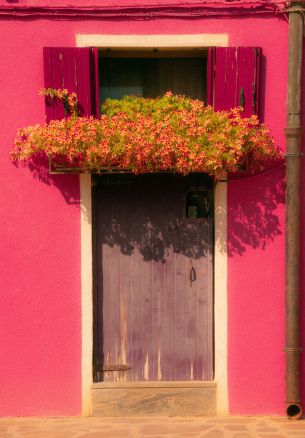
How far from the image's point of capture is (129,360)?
24.9 ft

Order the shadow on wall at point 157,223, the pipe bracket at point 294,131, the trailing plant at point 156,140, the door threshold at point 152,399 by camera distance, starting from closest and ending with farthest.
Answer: the trailing plant at point 156,140 → the pipe bracket at point 294,131 → the door threshold at point 152,399 → the shadow on wall at point 157,223

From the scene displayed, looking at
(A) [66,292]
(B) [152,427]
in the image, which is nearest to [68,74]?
(A) [66,292]

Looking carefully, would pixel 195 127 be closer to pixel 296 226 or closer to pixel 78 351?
pixel 296 226

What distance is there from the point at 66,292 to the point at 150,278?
→ 0.89m

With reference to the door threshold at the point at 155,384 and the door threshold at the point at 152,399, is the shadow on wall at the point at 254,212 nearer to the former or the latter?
the door threshold at the point at 155,384

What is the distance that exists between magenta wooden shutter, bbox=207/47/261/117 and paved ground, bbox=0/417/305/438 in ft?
10.3

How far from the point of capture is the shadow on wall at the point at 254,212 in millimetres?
7465

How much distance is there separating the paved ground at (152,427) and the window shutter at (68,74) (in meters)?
3.10

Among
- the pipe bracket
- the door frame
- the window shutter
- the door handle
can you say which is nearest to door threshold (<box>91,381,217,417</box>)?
the door frame

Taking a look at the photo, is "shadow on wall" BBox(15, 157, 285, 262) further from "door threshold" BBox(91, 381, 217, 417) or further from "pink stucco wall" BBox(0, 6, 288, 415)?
"door threshold" BBox(91, 381, 217, 417)

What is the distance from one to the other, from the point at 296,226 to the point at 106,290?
209 cm

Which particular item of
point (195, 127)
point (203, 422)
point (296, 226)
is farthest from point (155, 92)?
point (203, 422)

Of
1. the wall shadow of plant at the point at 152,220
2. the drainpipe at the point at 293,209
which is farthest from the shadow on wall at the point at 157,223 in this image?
the drainpipe at the point at 293,209

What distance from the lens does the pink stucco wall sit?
7453mm
